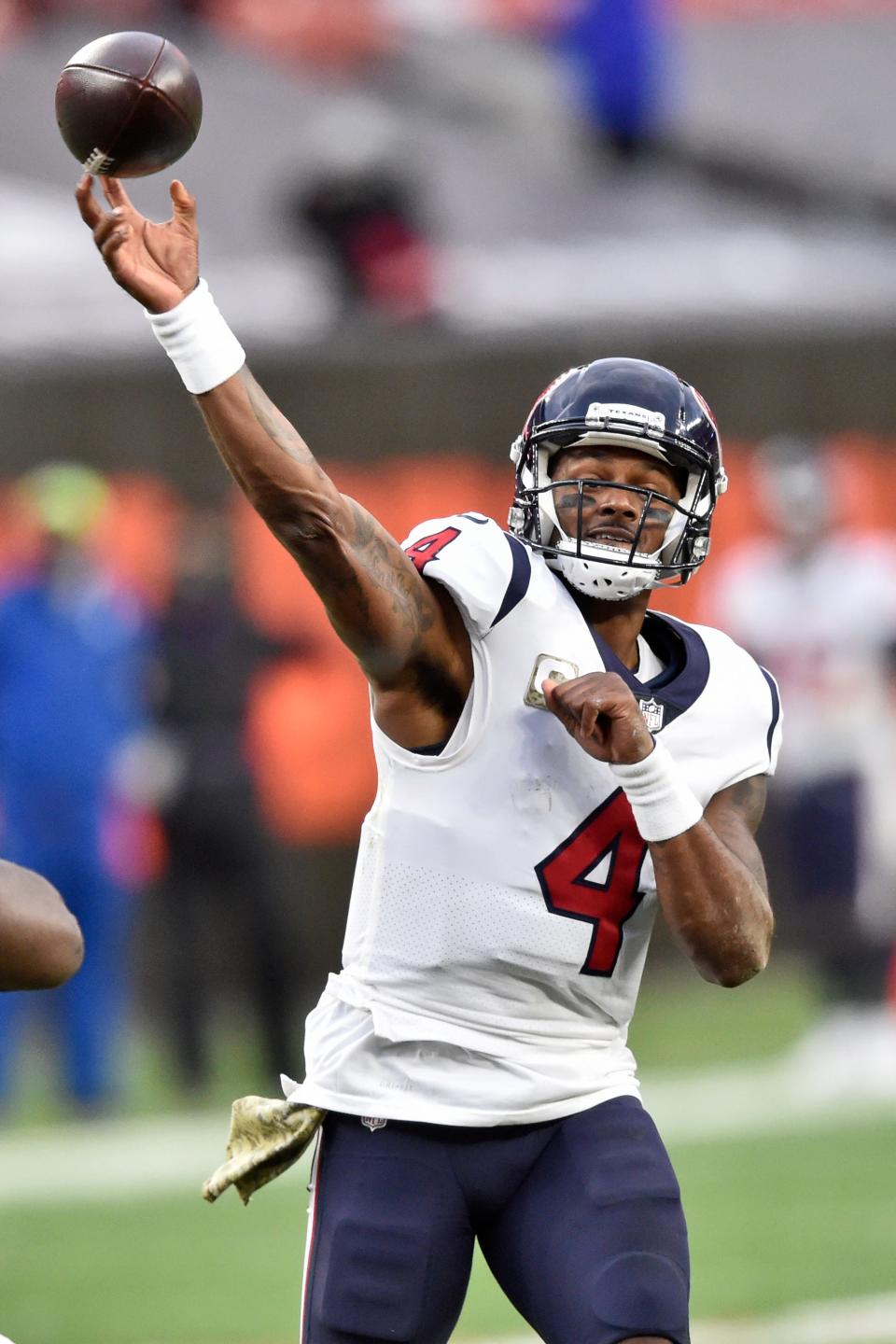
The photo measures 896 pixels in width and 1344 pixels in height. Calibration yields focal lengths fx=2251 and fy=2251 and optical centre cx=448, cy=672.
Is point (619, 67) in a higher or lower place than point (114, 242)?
higher

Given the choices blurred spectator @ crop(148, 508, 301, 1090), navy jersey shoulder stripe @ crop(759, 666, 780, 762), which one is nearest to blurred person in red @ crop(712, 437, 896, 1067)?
blurred spectator @ crop(148, 508, 301, 1090)

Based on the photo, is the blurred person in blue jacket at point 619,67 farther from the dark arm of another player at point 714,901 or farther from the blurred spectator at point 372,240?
the dark arm of another player at point 714,901

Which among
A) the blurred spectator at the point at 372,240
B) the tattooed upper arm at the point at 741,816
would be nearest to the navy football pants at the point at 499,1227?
the tattooed upper arm at the point at 741,816

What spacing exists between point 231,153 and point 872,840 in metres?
10.5

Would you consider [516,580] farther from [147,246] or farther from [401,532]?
[401,532]

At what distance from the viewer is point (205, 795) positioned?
8.80 metres

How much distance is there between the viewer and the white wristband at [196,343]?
10.8 feet

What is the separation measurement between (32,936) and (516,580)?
3.65 ft

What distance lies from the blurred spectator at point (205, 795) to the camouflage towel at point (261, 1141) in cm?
494

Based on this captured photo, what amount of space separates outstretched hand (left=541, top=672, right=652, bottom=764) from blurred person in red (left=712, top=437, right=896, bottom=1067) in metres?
5.67

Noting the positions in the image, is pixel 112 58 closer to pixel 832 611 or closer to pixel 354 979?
pixel 354 979

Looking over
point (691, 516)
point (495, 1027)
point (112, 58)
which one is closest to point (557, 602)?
point (691, 516)

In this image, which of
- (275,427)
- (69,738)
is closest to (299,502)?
(275,427)

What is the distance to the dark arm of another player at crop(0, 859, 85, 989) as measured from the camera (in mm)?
2746
